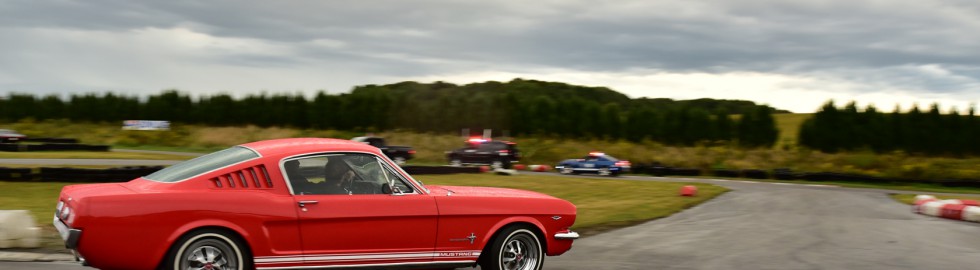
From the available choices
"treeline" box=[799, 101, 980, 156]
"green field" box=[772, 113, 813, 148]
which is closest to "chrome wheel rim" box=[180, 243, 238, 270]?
"treeline" box=[799, 101, 980, 156]

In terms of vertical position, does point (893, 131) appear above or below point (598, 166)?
above

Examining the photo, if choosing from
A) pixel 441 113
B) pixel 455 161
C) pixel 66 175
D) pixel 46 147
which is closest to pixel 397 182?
pixel 66 175

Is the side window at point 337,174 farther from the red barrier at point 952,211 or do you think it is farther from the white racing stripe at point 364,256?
the red barrier at point 952,211

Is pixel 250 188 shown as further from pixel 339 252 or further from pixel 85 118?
pixel 85 118

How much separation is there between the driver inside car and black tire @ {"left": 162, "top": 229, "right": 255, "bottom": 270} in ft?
2.96

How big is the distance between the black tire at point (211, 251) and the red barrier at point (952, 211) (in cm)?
1764

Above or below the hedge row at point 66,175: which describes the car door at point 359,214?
above

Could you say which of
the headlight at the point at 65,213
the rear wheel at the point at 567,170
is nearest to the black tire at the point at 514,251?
the headlight at the point at 65,213

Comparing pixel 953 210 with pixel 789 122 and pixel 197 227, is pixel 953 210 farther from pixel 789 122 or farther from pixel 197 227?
pixel 789 122

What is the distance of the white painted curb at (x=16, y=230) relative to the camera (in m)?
9.35

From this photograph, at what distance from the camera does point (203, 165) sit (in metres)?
7.00

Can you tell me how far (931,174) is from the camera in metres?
45.4

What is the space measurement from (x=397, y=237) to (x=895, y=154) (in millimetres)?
49671

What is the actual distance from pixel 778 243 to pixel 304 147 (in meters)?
8.00
